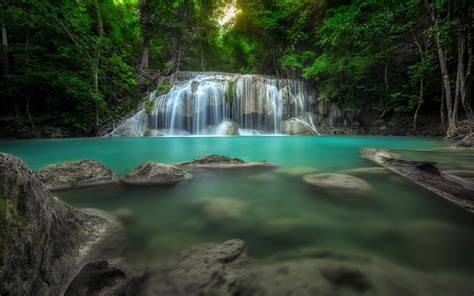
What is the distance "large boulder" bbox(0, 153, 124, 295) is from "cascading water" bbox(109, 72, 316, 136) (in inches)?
538

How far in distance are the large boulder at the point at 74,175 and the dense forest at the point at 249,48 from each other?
318 inches

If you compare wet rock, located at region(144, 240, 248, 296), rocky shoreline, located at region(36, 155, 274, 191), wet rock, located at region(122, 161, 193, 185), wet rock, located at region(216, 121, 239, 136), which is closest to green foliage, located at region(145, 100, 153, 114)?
wet rock, located at region(216, 121, 239, 136)

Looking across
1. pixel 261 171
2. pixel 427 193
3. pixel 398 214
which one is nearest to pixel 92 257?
pixel 398 214

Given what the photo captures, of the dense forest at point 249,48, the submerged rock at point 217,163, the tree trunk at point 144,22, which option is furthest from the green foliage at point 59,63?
the submerged rock at point 217,163

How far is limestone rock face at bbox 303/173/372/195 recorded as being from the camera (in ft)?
9.08

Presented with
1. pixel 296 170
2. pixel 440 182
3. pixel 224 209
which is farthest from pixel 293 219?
pixel 440 182

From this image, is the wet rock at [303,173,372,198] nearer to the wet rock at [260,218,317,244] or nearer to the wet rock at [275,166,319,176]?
the wet rock at [275,166,319,176]

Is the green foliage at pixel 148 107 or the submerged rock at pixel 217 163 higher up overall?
the green foliage at pixel 148 107

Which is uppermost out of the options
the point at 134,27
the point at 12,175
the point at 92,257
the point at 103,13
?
the point at 134,27

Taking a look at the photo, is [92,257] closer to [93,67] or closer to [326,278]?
[326,278]

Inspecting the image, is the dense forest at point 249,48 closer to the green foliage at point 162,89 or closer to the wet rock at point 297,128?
A: the green foliage at point 162,89

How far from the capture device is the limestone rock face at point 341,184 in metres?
2.77

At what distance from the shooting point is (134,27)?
771 inches

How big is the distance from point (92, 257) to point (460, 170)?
5087 millimetres
